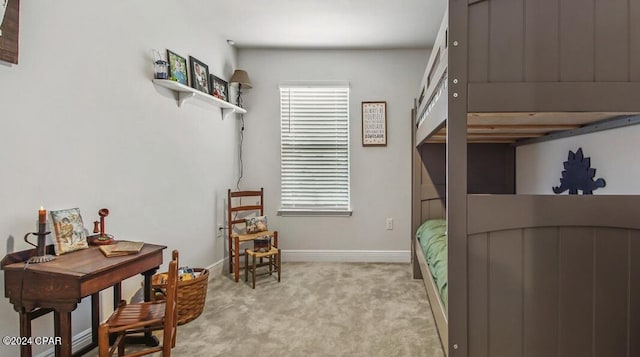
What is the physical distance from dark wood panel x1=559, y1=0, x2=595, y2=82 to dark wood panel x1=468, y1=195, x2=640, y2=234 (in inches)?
18.7

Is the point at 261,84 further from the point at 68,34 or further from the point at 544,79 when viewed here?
the point at 544,79

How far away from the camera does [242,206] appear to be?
3.55 metres

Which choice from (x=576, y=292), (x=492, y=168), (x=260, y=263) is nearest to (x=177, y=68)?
(x=260, y=263)

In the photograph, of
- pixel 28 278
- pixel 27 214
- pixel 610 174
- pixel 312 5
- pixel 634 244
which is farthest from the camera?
pixel 312 5

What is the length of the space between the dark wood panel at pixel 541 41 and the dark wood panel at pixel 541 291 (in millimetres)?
621

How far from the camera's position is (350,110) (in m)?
3.75

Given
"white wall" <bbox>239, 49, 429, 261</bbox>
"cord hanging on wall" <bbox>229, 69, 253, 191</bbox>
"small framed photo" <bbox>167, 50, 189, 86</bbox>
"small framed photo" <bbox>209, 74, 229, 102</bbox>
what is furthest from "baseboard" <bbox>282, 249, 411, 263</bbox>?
"small framed photo" <bbox>167, 50, 189, 86</bbox>

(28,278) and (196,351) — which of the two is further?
(196,351)

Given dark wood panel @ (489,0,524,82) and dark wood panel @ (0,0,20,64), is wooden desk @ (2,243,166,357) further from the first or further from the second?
dark wood panel @ (489,0,524,82)

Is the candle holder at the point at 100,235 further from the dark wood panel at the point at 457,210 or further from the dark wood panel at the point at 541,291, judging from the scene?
the dark wood panel at the point at 541,291

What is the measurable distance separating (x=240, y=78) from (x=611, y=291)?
10.9 ft

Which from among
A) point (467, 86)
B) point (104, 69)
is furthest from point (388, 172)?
point (104, 69)

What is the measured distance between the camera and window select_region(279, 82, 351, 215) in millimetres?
3762

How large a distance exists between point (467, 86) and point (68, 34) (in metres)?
2.07
